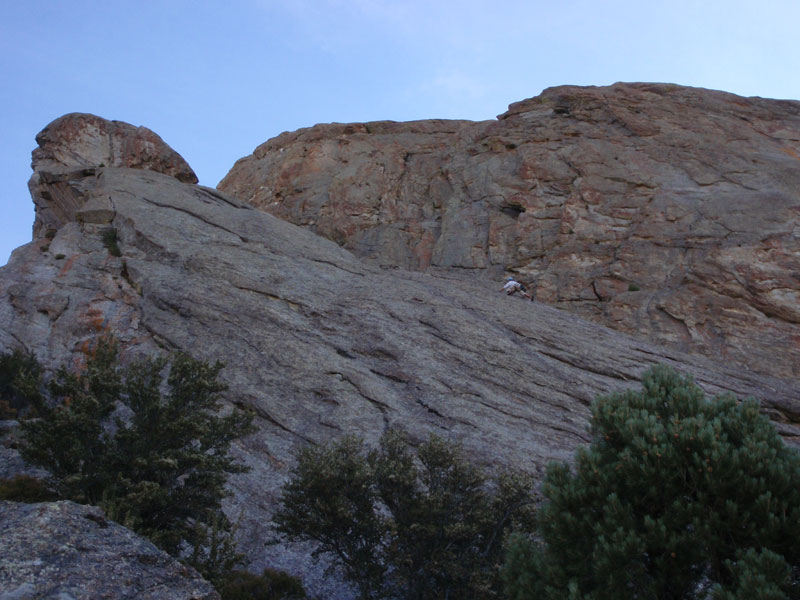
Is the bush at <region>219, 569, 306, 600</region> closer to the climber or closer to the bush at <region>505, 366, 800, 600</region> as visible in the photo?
the bush at <region>505, 366, 800, 600</region>

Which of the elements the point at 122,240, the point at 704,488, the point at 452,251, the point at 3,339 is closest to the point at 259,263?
the point at 122,240

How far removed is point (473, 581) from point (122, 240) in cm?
2041

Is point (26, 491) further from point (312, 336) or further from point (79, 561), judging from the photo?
point (312, 336)

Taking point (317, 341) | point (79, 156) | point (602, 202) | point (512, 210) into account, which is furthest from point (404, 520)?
point (79, 156)

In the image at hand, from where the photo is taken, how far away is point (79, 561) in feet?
29.7

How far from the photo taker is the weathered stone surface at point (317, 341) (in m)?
17.2

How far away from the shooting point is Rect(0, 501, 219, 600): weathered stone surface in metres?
8.44

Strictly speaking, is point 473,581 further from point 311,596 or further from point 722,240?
point 722,240

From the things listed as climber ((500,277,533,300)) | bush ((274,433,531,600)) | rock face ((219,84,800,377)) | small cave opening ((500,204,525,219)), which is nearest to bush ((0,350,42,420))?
bush ((274,433,531,600))

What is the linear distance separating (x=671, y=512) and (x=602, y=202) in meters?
28.2

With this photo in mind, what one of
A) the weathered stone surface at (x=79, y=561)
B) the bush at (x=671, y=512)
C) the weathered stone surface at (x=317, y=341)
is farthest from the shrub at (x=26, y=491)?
the bush at (x=671, y=512)

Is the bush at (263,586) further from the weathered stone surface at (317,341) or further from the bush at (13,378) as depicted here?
the bush at (13,378)

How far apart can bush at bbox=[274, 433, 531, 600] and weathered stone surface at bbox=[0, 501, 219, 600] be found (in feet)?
9.37

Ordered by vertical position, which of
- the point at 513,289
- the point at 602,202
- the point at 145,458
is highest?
the point at 602,202
